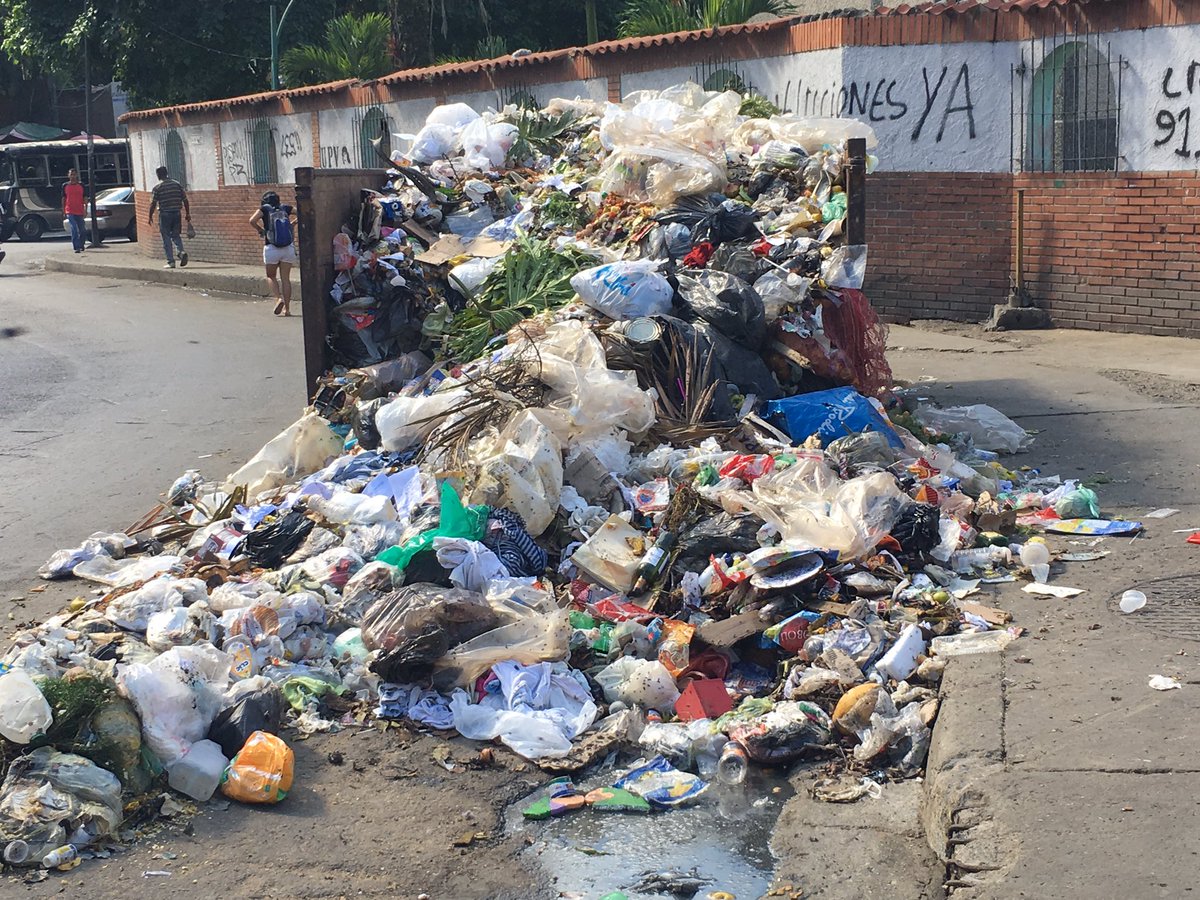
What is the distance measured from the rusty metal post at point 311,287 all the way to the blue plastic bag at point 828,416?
291cm

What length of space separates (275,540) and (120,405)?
4.78 meters

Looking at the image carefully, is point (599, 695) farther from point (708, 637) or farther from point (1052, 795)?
point (1052, 795)

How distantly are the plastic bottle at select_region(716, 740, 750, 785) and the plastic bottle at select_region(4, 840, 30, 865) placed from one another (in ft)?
6.86

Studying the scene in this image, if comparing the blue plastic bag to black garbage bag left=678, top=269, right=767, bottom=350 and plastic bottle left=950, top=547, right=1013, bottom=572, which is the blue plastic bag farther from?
plastic bottle left=950, top=547, right=1013, bottom=572

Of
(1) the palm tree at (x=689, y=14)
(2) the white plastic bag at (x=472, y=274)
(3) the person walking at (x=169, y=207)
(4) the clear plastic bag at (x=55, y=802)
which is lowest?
(4) the clear plastic bag at (x=55, y=802)

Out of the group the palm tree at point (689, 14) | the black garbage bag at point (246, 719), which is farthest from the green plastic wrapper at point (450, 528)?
the palm tree at point (689, 14)

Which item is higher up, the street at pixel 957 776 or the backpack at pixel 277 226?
the backpack at pixel 277 226

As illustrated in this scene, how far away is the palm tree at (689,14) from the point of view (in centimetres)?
1405

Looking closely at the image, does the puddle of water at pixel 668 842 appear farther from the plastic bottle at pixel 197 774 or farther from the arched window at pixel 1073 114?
the arched window at pixel 1073 114

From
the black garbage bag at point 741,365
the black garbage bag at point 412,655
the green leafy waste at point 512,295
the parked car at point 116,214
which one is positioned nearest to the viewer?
the black garbage bag at point 412,655

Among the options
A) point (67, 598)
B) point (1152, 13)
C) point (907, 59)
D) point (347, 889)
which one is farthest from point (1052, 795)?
point (907, 59)

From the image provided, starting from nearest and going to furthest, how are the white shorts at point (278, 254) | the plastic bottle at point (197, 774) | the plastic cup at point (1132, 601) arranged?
the plastic bottle at point (197, 774)
the plastic cup at point (1132, 601)
the white shorts at point (278, 254)

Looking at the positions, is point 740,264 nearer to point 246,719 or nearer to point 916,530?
point 916,530

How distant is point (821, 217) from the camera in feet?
25.5
